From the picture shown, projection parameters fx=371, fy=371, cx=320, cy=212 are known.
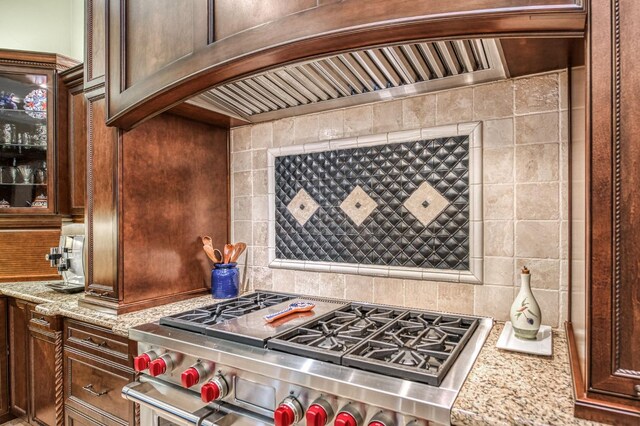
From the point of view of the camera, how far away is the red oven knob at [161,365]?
1.31 m

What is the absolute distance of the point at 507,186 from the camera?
4.64 feet

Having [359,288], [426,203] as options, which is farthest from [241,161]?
[426,203]

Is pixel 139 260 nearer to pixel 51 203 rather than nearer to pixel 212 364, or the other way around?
pixel 212 364

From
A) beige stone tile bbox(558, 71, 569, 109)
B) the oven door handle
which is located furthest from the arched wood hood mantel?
the oven door handle

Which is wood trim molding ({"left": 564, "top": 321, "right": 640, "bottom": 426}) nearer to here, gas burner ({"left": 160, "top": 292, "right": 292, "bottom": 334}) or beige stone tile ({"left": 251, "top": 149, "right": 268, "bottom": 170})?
gas burner ({"left": 160, "top": 292, "right": 292, "bottom": 334})

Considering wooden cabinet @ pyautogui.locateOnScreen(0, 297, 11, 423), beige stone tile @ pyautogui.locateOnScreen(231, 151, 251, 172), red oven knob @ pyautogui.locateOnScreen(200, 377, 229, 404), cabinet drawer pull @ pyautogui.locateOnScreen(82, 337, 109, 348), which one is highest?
beige stone tile @ pyautogui.locateOnScreen(231, 151, 251, 172)

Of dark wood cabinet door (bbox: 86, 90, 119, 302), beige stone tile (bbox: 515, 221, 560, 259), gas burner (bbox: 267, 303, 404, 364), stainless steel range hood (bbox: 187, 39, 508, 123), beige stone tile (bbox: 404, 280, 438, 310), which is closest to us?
gas burner (bbox: 267, 303, 404, 364)

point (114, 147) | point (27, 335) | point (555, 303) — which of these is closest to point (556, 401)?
point (555, 303)

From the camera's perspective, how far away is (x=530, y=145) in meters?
1.37

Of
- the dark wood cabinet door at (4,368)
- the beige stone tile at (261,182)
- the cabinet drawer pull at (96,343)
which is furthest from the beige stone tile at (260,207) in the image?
the dark wood cabinet door at (4,368)

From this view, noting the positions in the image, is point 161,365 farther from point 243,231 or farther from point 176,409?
point 243,231

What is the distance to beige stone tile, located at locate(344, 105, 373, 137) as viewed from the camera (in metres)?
1.71

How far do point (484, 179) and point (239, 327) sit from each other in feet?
3.57

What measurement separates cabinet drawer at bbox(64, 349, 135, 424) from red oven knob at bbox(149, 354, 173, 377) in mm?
301
